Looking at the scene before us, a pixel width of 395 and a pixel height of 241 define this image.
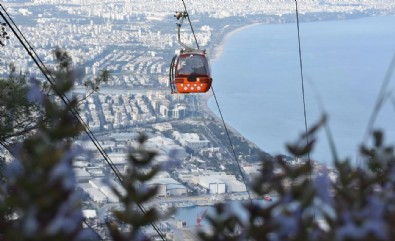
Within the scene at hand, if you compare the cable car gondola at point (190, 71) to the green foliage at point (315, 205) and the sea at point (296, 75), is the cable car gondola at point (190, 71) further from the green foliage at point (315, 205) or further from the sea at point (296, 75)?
the green foliage at point (315, 205)

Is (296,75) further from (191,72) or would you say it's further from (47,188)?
(47,188)

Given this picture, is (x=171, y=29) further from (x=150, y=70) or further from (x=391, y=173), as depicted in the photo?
(x=391, y=173)

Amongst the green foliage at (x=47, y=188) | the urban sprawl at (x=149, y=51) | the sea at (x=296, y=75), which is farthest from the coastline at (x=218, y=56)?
the green foliage at (x=47, y=188)

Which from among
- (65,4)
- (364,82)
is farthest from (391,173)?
(65,4)

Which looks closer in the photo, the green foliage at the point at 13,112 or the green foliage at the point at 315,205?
the green foliage at the point at 315,205

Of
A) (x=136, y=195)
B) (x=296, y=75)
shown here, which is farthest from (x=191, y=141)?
(x=136, y=195)

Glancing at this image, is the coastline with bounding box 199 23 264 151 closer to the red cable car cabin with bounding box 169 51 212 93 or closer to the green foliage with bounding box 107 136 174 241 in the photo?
the red cable car cabin with bounding box 169 51 212 93
